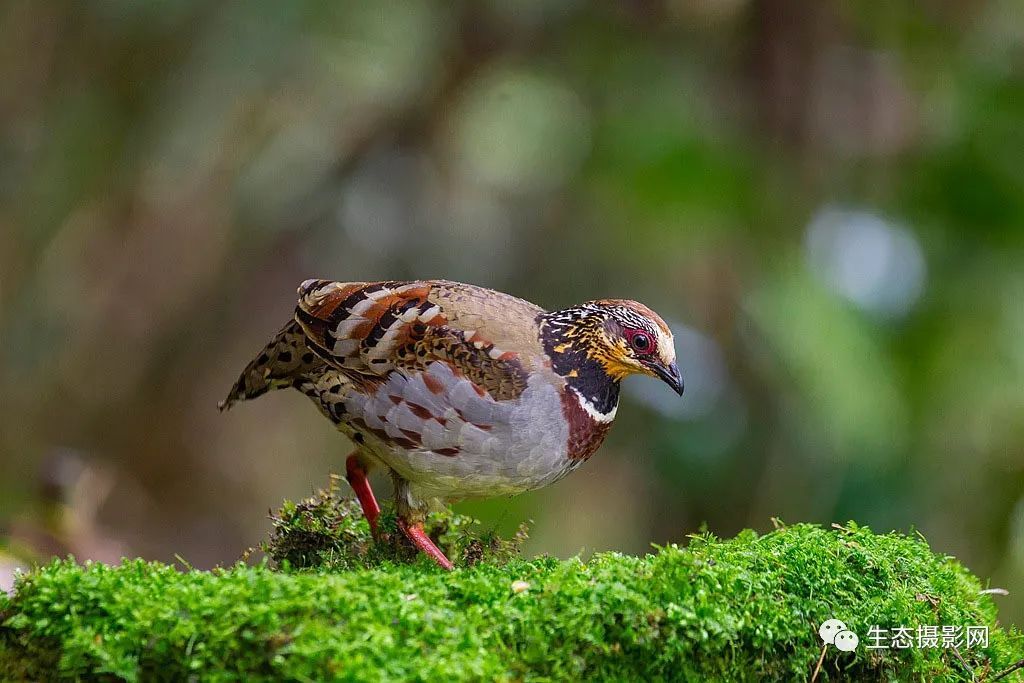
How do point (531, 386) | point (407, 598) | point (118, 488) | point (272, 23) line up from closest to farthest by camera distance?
point (407, 598) → point (531, 386) → point (272, 23) → point (118, 488)

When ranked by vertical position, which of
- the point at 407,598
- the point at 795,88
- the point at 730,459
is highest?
the point at 795,88

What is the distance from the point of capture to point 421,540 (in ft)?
14.3

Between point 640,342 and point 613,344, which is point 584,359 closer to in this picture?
point 613,344

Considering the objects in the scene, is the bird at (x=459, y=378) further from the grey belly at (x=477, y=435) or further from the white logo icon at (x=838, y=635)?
the white logo icon at (x=838, y=635)

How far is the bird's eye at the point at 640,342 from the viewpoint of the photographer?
434 centimetres

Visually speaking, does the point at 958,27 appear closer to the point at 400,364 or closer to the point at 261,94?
the point at 261,94

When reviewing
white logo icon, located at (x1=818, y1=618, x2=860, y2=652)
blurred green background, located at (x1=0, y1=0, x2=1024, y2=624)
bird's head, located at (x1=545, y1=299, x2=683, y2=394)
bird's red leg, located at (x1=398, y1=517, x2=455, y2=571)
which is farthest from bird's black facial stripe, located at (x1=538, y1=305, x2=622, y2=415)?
blurred green background, located at (x1=0, y1=0, x2=1024, y2=624)

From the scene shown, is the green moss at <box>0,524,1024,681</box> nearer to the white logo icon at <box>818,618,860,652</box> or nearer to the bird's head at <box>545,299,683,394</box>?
the white logo icon at <box>818,618,860,652</box>

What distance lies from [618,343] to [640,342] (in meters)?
0.09

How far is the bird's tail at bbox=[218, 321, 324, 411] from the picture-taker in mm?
4547

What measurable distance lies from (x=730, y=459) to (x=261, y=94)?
16.9 feet

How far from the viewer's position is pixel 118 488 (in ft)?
35.3

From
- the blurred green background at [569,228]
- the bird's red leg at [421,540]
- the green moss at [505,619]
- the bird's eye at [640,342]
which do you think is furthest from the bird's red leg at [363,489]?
the blurred green background at [569,228]

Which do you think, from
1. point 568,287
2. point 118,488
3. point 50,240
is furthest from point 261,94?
point 118,488
